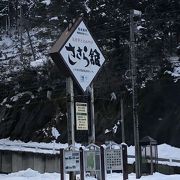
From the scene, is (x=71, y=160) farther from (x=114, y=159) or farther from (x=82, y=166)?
(x=114, y=159)

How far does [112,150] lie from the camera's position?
9352 mm

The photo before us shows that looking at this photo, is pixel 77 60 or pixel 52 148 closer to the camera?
pixel 77 60

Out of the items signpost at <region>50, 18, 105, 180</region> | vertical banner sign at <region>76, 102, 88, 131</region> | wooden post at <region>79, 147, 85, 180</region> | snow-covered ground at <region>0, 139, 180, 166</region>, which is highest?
signpost at <region>50, 18, 105, 180</region>

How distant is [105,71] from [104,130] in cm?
503

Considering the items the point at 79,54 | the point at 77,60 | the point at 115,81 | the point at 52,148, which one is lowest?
the point at 52,148

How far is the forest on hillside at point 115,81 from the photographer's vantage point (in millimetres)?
33656

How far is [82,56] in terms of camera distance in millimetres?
9414

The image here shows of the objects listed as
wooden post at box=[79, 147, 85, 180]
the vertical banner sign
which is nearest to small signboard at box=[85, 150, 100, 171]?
wooden post at box=[79, 147, 85, 180]

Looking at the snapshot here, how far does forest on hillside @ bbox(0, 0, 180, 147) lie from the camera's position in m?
33.7

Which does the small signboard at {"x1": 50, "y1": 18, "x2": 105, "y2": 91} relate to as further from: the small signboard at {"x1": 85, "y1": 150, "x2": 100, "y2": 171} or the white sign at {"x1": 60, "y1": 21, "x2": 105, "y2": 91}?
the small signboard at {"x1": 85, "y1": 150, "x2": 100, "y2": 171}

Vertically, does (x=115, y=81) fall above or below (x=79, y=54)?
above

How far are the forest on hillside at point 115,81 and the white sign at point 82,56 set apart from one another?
21.8m

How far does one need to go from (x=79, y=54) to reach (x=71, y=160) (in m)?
2.16

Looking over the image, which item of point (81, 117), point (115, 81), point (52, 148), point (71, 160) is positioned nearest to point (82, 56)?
point (81, 117)
